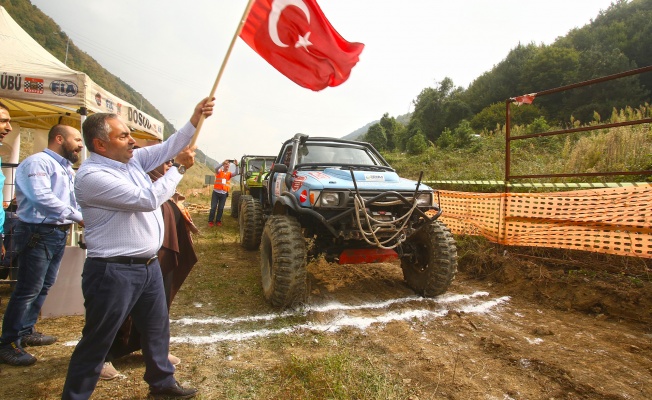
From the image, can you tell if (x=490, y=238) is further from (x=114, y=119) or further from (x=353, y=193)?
(x=114, y=119)

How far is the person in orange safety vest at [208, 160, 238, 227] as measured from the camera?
907 centimetres

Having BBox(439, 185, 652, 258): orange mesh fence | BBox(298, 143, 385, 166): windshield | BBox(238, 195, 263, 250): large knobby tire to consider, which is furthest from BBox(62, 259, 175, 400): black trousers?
BBox(439, 185, 652, 258): orange mesh fence

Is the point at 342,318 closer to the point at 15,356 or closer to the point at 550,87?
the point at 15,356

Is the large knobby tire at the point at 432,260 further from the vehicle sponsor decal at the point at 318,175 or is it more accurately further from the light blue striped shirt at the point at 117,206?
the light blue striped shirt at the point at 117,206

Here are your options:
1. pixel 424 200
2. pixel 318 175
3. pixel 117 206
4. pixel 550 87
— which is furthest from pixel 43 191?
pixel 550 87

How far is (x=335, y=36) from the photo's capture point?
3557 mm

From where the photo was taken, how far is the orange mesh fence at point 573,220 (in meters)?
3.80

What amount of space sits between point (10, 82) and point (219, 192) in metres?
5.07

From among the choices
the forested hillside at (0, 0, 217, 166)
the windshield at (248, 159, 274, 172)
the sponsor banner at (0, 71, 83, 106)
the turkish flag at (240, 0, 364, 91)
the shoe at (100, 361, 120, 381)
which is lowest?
the shoe at (100, 361, 120, 381)

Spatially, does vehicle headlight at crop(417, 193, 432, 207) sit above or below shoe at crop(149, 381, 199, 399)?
above

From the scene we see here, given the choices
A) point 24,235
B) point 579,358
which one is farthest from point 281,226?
point 579,358

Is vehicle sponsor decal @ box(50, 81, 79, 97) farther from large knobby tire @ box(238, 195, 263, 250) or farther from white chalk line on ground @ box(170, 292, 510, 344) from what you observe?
white chalk line on ground @ box(170, 292, 510, 344)

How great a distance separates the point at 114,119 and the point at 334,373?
2109 mm

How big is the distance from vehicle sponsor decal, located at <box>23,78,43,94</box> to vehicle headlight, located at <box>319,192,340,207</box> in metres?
4.04
